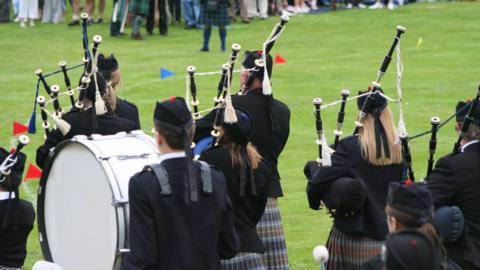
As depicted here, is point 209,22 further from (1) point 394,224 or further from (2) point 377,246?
(1) point 394,224

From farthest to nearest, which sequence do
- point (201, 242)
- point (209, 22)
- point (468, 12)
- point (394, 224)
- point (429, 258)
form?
point (468, 12) → point (209, 22) → point (201, 242) → point (394, 224) → point (429, 258)

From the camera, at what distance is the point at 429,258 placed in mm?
4035

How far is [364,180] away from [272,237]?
999mm

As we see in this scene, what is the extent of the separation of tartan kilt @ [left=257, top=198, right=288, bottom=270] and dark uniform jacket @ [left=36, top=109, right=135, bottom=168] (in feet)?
3.50

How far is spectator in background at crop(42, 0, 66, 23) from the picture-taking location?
22750 mm

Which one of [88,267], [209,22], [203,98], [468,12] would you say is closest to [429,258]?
[88,267]

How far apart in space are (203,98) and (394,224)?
11.2m

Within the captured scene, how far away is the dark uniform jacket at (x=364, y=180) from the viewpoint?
6180mm

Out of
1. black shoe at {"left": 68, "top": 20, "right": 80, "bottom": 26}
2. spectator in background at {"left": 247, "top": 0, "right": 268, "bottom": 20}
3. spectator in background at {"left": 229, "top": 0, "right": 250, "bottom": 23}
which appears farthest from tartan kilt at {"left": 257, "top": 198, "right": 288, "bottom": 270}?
spectator in background at {"left": 247, "top": 0, "right": 268, "bottom": 20}

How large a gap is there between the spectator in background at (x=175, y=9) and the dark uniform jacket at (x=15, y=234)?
16415mm

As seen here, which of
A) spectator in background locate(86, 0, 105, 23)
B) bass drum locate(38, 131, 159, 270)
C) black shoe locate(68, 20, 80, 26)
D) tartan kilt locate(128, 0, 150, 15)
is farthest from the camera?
black shoe locate(68, 20, 80, 26)

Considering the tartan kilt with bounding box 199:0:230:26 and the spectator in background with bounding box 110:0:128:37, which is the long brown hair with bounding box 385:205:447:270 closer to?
the tartan kilt with bounding box 199:0:230:26

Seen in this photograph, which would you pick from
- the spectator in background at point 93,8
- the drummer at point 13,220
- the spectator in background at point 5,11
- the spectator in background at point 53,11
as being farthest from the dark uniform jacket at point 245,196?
the spectator in background at point 5,11

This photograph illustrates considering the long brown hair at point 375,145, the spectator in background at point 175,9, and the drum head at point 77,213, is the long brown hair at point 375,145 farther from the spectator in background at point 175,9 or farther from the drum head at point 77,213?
the spectator in background at point 175,9
